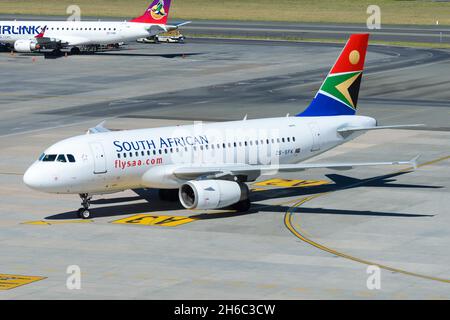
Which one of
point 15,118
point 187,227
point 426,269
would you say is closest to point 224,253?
point 187,227

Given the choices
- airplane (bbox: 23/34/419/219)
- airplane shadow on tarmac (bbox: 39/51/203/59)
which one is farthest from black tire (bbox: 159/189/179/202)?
airplane shadow on tarmac (bbox: 39/51/203/59)

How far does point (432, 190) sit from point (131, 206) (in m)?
17.4

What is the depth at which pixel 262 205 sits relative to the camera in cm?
5847

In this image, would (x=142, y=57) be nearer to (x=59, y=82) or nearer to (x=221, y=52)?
(x=221, y=52)

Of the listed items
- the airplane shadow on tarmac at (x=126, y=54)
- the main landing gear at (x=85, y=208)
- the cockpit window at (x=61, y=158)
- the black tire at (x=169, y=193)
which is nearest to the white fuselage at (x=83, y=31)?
the airplane shadow on tarmac at (x=126, y=54)

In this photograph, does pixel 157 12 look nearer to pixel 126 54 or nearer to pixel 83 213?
pixel 126 54

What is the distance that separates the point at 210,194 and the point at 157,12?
316ft

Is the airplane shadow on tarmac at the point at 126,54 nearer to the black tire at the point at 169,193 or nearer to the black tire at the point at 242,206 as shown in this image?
the black tire at the point at 169,193

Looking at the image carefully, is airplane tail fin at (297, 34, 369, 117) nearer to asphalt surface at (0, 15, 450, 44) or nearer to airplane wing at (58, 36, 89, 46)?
airplane wing at (58, 36, 89, 46)

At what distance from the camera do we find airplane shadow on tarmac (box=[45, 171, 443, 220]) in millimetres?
55875

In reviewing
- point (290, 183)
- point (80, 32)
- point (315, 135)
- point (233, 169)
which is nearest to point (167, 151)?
point (233, 169)

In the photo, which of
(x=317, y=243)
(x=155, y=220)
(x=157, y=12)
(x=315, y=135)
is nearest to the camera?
(x=317, y=243)

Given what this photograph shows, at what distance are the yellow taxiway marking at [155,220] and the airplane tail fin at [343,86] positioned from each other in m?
12.8

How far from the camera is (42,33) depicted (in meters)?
146
